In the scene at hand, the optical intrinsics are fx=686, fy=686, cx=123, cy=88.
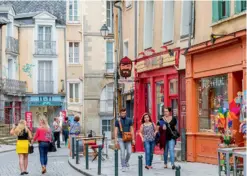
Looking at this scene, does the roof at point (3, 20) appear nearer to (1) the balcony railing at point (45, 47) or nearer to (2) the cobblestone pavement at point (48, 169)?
(1) the balcony railing at point (45, 47)

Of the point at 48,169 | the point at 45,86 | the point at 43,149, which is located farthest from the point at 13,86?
the point at 43,149

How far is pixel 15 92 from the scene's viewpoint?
5181 centimetres

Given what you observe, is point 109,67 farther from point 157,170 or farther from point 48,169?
point 157,170

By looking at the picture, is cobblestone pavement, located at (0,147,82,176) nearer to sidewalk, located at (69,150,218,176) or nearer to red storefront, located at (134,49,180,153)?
sidewalk, located at (69,150,218,176)

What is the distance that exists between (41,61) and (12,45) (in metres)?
4.05

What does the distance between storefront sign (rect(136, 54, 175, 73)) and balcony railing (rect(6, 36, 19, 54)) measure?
25015 millimetres

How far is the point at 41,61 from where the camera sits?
2189 inches

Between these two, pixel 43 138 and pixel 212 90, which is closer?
pixel 43 138

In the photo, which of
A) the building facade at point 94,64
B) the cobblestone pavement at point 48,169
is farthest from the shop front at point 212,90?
the building facade at point 94,64

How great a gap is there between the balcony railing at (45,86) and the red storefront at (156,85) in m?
27.8

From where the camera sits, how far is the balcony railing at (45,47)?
180 feet

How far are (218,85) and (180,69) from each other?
288cm

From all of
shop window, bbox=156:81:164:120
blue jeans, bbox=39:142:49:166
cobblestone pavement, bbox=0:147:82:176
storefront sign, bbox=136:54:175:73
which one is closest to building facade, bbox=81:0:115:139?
storefront sign, bbox=136:54:175:73

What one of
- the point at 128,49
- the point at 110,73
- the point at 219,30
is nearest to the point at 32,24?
the point at 110,73
